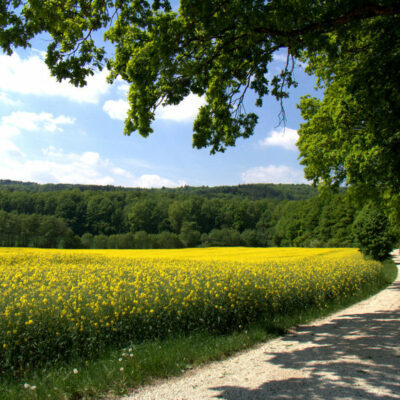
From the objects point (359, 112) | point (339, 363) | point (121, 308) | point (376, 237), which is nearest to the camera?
point (339, 363)

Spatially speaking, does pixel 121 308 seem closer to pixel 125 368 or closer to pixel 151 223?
pixel 125 368

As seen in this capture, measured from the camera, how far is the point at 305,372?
5133 mm

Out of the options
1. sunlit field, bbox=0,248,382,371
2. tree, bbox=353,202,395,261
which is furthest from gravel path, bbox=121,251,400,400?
tree, bbox=353,202,395,261

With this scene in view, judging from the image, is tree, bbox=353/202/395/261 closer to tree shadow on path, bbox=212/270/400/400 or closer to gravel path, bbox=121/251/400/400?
tree shadow on path, bbox=212/270/400/400

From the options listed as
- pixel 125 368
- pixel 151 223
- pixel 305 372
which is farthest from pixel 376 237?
pixel 151 223

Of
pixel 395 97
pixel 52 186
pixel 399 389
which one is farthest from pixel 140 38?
pixel 52 186

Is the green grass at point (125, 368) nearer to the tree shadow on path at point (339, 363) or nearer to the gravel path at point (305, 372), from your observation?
the gravel path at point (305, 372)

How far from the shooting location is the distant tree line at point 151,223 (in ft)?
193

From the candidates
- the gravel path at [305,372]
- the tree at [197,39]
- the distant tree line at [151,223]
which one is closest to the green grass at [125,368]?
the gravel path at [305,372]

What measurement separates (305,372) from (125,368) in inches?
112

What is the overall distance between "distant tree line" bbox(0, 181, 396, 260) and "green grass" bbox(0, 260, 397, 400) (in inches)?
2200

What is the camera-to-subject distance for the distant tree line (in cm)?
5894

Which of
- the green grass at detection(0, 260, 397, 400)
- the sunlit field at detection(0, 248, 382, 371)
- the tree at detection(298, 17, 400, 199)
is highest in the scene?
the tree at detection(298, 17, 400, 199)

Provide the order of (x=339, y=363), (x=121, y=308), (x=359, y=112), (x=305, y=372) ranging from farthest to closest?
(x=359, y=112) → (x=121, y=308) → (x=339, y=363) → (x=305, y=372)
